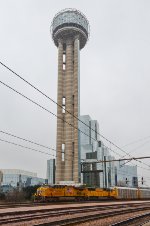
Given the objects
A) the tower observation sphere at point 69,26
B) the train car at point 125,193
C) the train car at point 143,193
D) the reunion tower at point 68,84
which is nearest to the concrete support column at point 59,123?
the reunion tower at point 68,84

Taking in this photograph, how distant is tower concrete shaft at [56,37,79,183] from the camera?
423 feet

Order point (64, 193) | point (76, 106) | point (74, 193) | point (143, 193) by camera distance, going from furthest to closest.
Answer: point (76, 106)
point (143, 193)
point (74, 193)
point (64, 193)

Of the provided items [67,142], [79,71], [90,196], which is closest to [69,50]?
[79,71]

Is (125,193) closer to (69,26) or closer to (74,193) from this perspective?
(74,193)

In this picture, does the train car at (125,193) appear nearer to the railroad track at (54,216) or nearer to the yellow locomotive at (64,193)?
the yellow locomotive at (64,193)

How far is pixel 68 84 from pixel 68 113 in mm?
13480

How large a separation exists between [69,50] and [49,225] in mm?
135188

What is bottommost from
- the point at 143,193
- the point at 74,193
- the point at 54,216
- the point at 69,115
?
the point at 143,193

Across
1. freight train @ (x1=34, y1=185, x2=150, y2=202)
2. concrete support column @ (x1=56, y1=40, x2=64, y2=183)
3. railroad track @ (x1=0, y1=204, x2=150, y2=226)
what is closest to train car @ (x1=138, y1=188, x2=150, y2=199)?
freight train @ (x1=34, y1=185, x2=150, y2=202)

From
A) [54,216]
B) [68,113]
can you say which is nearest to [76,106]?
[68,113]

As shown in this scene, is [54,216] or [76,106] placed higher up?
[76,106]

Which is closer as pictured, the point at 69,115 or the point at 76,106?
the point at 69,115

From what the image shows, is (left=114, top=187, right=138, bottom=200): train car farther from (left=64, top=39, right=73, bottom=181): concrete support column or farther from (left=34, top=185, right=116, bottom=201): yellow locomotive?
(left=64, top=39, right=73, bottom=181): concrete support column

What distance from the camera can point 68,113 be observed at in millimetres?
136250
